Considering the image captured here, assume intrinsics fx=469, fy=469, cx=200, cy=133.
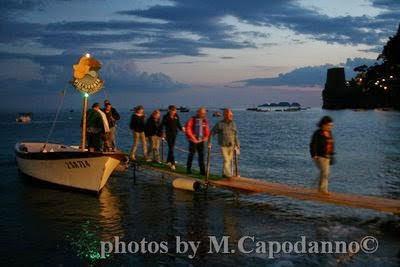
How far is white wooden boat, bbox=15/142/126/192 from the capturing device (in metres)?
18.7

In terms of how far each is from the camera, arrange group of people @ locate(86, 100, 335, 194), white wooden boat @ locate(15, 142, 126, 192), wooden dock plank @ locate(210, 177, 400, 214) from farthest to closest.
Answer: white wooden boat @ locate(15, 142, 126, 192) < group of people @ locate(86, 100, 335, 194) < wooden dock plank @ locate(210, 177, 400, 214)

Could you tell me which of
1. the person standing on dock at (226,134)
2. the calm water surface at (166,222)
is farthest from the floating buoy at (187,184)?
the person standing on dock at (226,134)

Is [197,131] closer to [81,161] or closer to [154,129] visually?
[154,129]

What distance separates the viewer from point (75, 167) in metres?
19.4

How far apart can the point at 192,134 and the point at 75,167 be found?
5246 millimetres

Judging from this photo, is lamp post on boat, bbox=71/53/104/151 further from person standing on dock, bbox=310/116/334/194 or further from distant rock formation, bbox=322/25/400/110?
distant rock formation, bbox=322/25/400/110

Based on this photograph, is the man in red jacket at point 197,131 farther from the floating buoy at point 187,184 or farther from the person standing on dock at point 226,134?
the floating buoy at point 187,184

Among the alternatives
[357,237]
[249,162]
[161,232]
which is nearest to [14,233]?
[161,232]

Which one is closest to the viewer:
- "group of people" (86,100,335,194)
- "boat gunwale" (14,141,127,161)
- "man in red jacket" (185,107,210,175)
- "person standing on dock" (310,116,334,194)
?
"person standing on dock" (310,116,334,194)

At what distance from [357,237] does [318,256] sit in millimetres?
2212

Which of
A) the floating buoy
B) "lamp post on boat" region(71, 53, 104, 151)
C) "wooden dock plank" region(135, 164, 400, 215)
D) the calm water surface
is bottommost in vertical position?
the calm water surface

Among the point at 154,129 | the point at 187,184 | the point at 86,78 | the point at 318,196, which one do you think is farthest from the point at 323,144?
the point at 86,78

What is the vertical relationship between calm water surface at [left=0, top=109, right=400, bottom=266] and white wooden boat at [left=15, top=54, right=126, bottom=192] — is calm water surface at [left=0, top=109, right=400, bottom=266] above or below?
below

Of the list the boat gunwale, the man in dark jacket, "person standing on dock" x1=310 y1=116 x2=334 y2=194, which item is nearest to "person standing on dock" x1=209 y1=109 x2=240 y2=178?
"person standing on dock" x1=310 y1=116 x2=334 y2=194
